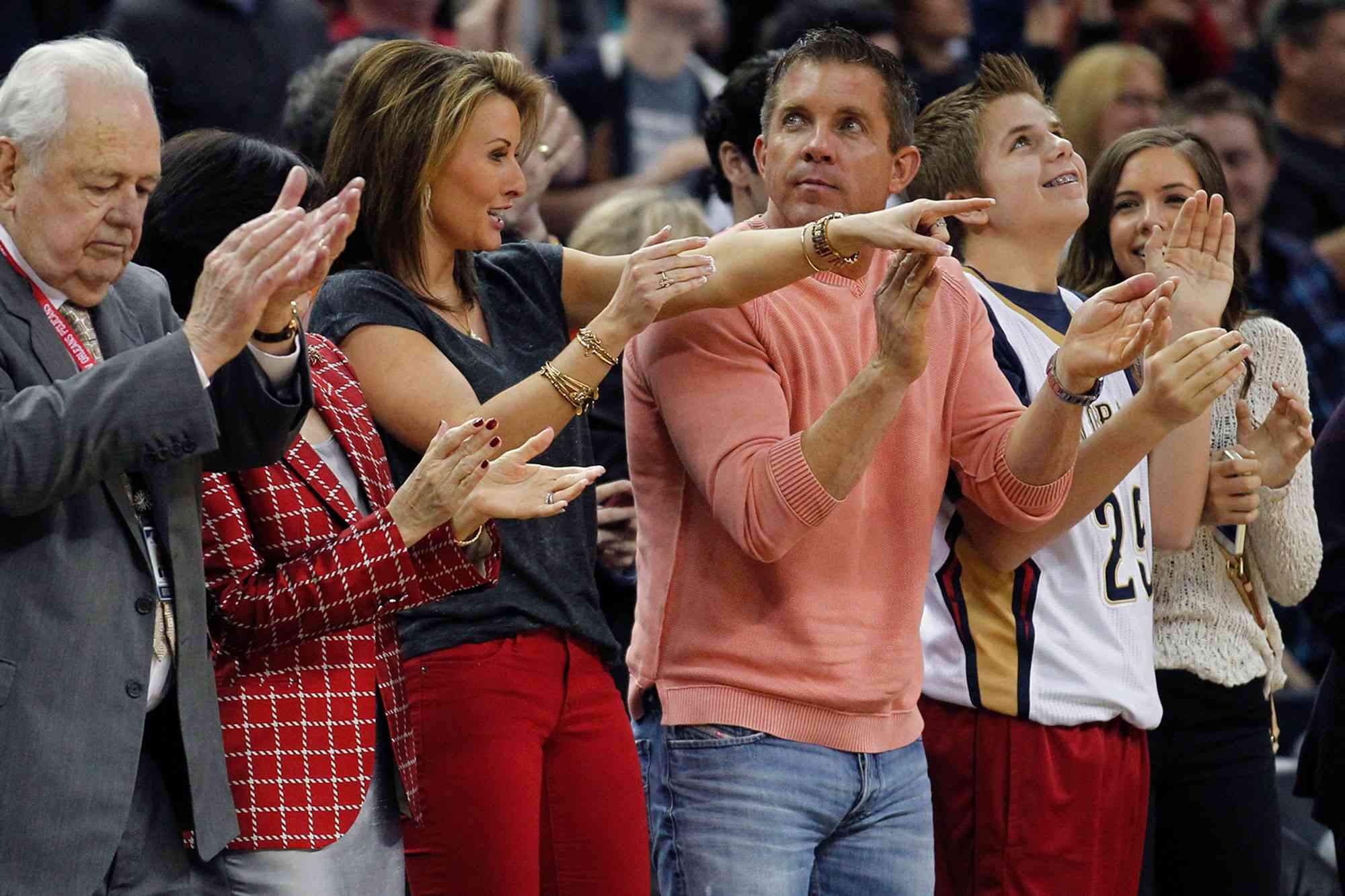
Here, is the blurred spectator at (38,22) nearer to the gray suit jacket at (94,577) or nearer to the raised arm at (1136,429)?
the gray suit jacket at (94,577)

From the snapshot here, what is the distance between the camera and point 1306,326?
554 cm

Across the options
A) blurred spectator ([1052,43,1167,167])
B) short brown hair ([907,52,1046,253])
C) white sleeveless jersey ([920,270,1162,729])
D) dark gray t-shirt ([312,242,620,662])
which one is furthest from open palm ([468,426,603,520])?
blurred spectator ([1052,43,1167,167])

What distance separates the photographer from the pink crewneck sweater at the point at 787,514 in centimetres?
249

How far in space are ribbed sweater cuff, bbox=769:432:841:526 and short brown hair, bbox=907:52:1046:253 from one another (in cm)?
81

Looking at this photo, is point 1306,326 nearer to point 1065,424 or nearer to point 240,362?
point 1065,424

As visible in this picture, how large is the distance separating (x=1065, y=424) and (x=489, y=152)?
0.92m

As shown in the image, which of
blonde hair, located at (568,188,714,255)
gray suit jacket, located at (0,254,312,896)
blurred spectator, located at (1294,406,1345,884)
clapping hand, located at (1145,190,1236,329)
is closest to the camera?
gray suit jacket, located at (0,254,312,896)

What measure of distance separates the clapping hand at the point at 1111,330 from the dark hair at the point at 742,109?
1089 millimetres

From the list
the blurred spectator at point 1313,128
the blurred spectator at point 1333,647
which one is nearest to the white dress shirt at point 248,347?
the blurred spectator at point 1333,647

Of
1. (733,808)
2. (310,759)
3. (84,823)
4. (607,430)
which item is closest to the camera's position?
(84,823)

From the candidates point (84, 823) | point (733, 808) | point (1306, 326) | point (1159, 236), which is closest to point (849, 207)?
point (1159, 236)

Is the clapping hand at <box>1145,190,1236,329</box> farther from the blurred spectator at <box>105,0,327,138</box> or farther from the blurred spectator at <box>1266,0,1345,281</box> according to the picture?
the blurred spectator at <box>1266,0,1345,281</box>

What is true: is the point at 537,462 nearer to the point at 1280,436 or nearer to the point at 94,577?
the point at 94,577

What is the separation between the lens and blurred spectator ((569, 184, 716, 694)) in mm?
3367
